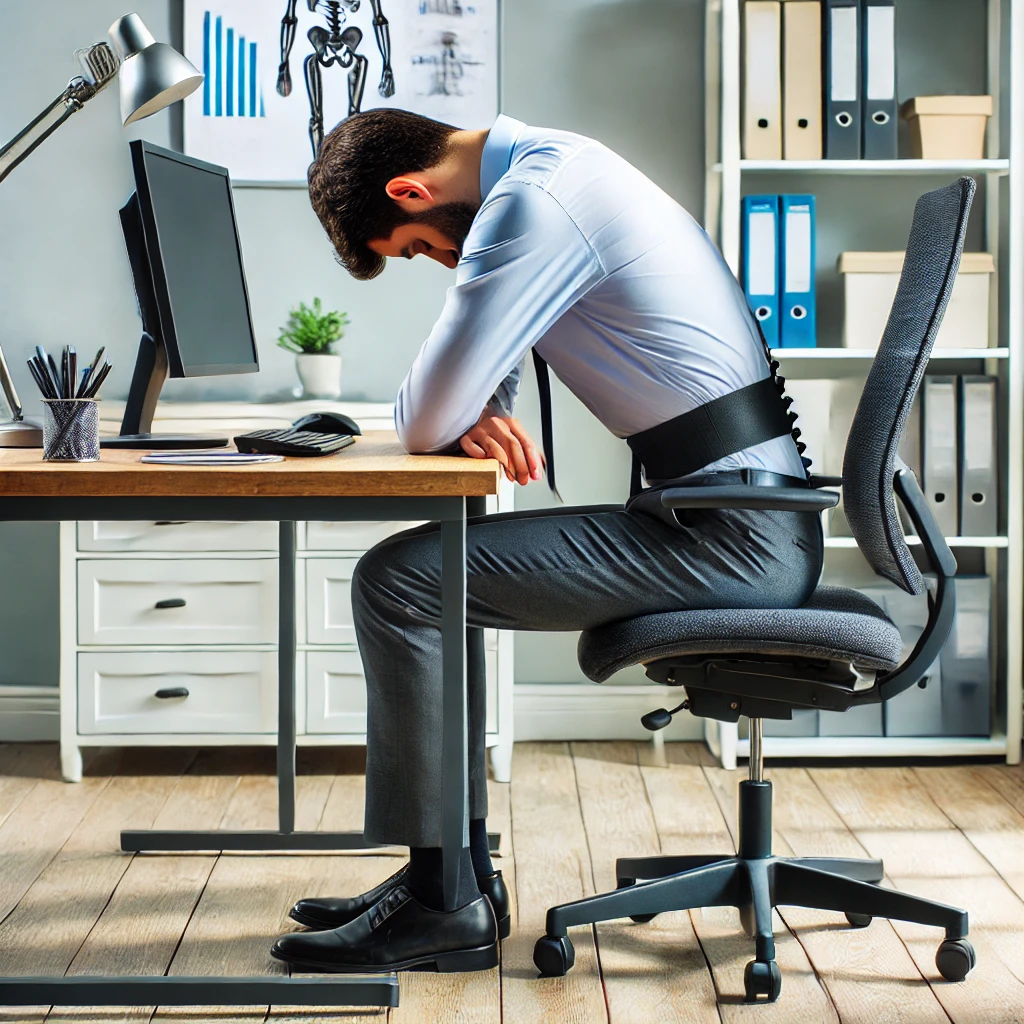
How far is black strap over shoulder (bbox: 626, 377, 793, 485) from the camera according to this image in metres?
1.53

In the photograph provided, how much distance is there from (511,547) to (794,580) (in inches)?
14.9

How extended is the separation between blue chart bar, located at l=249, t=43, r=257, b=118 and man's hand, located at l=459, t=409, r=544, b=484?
5.29 feet

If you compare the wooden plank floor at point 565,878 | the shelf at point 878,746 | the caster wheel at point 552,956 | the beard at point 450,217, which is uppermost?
the beard at point 450,217

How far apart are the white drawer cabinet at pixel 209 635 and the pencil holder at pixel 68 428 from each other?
1056mm

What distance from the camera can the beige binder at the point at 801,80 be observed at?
2.55m

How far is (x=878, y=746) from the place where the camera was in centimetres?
263

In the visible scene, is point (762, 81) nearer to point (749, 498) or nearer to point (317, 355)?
point (317, 355)

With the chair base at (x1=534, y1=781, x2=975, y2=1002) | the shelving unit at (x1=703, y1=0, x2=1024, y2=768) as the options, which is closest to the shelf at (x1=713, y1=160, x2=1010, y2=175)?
the shelving unit at (x1=703, y1=0, x2=1024, y2=768)

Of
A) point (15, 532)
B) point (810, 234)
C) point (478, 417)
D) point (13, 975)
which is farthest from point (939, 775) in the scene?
point (15, 532)

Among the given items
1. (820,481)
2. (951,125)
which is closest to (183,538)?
(820,481)

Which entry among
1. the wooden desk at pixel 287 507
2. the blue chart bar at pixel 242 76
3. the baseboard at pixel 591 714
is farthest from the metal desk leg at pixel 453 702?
the blue chart bar at pixel 242 76

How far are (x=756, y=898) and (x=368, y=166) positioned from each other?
3.70 ft

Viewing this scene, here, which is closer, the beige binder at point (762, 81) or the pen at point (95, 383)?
the pen at point (95, 383)

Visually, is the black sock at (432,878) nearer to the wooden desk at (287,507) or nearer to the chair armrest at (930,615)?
the wooden desk at (287,507)
